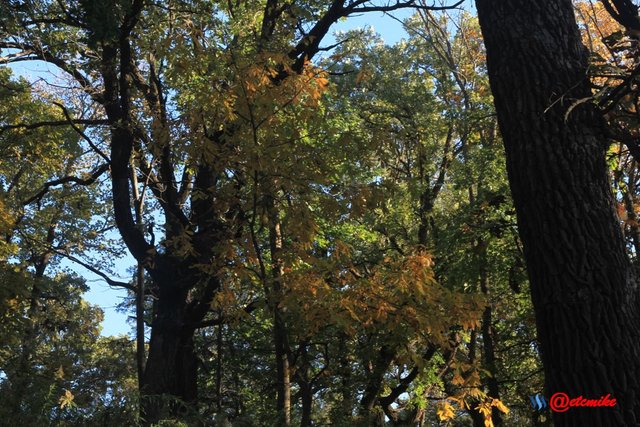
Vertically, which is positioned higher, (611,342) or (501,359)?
(501,359)

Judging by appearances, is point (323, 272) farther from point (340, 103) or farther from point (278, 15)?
point (340, 103)

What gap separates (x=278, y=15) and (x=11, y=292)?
247 inches

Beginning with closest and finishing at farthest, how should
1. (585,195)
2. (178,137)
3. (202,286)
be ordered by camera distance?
(585,195) → (178,137) → (202,286)

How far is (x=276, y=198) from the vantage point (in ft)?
18.4

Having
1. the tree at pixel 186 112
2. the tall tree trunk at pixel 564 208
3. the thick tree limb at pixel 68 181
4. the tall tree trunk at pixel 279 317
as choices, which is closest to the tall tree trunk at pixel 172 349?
the tree at pixel 186 112

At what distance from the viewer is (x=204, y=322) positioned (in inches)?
364

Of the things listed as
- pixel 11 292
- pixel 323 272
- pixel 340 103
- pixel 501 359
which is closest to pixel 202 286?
pixel 11 292

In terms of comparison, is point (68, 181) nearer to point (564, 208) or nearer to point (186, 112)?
point (186, 112)

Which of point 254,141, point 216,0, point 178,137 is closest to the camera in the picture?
point 254,141

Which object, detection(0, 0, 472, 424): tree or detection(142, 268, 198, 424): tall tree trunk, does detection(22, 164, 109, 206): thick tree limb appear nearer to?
detection(0, 0, 472, 424): tree

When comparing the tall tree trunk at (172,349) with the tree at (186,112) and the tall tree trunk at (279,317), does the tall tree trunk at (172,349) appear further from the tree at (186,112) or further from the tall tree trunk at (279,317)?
the tall tree trunk at (279,317)

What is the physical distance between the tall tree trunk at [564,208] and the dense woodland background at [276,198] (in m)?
0.10

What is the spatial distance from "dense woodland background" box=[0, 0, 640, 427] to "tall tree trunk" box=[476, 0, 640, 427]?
0.10 meters

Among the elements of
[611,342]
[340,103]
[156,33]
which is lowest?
[611,342]
